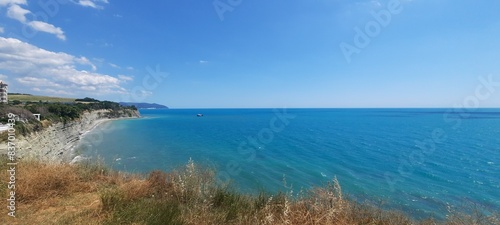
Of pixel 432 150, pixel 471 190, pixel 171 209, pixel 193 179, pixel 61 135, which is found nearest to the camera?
pixel 171 209

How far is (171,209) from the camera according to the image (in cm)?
477

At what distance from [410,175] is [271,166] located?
12794mm

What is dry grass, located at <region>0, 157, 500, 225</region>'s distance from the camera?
4.50 m

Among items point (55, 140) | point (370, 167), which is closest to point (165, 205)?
point (370, 167)

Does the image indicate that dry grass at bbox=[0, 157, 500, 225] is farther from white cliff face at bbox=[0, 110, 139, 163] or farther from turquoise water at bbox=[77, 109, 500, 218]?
white cliff face at bbox=[0, 110, 139, 163]

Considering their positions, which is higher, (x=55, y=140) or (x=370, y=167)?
(x=55, y=140)

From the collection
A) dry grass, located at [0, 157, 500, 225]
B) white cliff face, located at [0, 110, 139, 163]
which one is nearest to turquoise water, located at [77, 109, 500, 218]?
white cliff face, located at [0, 110, 139, 163]

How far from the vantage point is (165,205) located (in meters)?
4.98

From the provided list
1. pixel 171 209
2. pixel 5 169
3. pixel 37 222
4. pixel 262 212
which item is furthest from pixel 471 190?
pixel 5 169

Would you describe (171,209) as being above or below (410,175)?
above

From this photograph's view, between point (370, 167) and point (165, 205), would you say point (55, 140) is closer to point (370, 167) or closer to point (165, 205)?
point (165, 205)

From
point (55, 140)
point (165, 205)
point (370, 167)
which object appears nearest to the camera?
point (165, 205)

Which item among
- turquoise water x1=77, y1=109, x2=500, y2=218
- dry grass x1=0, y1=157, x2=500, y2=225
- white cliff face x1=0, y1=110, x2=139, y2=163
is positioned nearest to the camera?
dry grass x1=0, y1=157, x2=500, y2=225

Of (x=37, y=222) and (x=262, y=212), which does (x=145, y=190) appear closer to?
(x=37, y=222)
